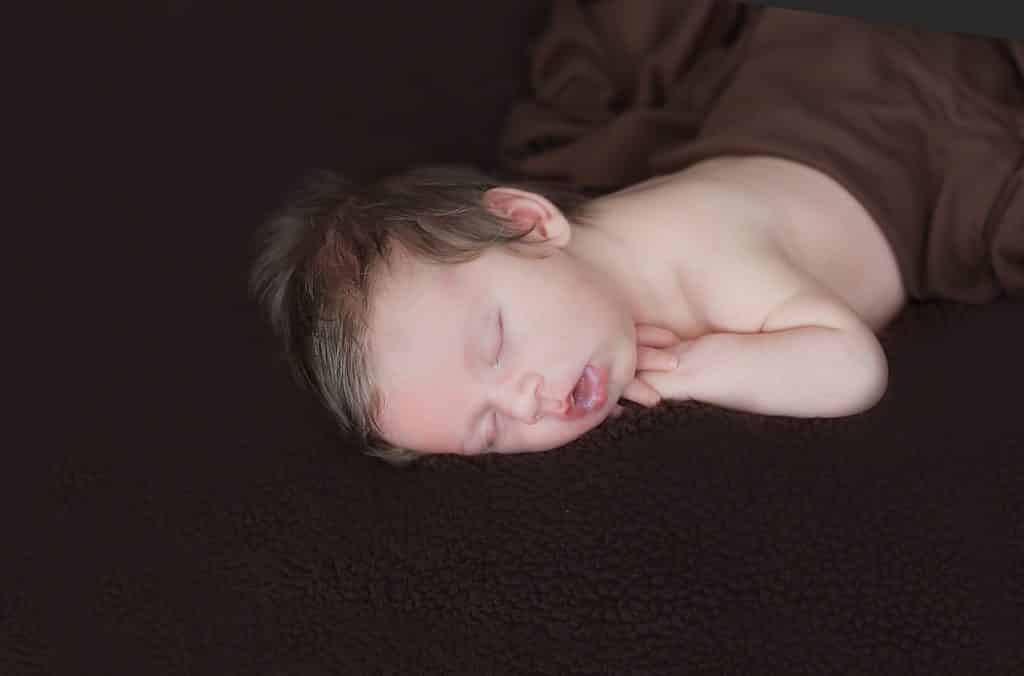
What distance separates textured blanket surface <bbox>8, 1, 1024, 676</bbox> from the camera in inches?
34.1

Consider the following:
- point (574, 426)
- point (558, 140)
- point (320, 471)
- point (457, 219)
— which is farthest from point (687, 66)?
point (320, 471)

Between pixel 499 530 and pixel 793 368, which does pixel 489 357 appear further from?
pixel 793 368

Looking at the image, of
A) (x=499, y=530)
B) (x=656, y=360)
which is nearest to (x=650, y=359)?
(x=656, y=360)

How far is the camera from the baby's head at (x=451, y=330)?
105 cm

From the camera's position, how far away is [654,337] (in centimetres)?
117

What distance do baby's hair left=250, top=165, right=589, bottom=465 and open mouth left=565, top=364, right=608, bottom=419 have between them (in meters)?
0.15

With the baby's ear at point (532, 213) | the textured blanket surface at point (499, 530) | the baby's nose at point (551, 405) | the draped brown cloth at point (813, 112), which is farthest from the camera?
the draped brown cloth at point (813, 112)

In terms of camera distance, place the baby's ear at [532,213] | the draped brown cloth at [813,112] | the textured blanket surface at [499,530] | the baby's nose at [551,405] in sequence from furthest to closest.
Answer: the draped brown cloth at [813,112], the baby's ear at [532,213], the baby's nose at [551,405], the textured blanket surface at [499,530]

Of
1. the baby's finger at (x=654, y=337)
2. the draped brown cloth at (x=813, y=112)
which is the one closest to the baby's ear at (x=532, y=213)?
the baby's finger at (x=654, y=337)

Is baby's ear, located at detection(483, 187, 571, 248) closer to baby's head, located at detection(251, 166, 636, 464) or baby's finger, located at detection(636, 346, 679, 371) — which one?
baby's head, located at detection(251, 166, 636, 464)

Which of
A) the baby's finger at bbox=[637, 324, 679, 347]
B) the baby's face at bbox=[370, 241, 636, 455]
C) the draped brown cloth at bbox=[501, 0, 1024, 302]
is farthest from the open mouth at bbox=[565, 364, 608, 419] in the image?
the draped brown cloth at bbox=[501, 0, 1024, 302]

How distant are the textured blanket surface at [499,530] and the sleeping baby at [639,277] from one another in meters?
0.05

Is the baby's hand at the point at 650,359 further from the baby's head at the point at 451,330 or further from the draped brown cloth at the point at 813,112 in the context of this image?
the draped brown cloth at the point at 813,112

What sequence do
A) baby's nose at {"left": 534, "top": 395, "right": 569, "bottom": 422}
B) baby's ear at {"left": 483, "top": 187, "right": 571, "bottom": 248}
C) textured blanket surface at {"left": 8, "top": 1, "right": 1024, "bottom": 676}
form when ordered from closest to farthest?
textured blanket surface at {"left": 8, "top": 1, "right": 1024, "bottom": 676} < baby's nose at {"left": 534, "top": 395, "right": 569, "bottom": 422} < baby's ear at {"left": 483, "top": 187, "right": 571, "bottom": 248}
